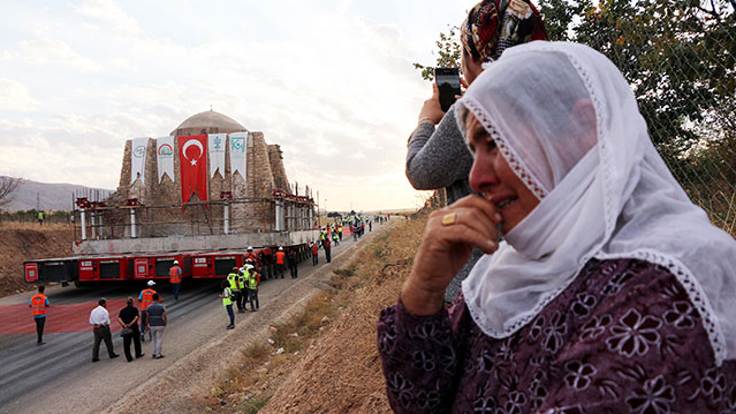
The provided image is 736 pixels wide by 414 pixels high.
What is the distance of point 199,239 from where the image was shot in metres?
18.8

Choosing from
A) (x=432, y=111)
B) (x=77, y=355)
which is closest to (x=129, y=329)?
(x=77, y=355)

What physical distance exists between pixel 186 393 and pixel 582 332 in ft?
26.9

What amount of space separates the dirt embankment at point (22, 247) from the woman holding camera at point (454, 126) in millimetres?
22766

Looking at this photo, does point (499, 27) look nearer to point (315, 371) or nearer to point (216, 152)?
point (315, 371)

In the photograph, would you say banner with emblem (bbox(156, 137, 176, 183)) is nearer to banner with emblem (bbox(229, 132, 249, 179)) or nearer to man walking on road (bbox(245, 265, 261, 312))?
banner with emblem (bbox(229, 132, 249, 179))

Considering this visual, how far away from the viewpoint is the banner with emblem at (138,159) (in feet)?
69.6

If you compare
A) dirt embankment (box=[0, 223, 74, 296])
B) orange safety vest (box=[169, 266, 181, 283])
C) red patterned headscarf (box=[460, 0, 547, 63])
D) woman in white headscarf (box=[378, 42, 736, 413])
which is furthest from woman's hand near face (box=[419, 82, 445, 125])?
dirt embankment (box=[0, 223, 74, 296])

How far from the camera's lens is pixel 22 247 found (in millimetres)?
24500

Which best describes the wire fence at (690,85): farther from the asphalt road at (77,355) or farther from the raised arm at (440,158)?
the asphalt road at (77,355)

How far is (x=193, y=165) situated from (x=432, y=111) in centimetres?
2073

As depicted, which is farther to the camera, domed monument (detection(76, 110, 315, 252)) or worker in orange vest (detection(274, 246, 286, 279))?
domed monument (detection(76, 110, 315, 252))

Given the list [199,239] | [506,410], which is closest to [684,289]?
[506,410]

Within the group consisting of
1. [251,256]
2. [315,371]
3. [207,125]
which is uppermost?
[207,125]

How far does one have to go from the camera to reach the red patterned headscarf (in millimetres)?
2051
